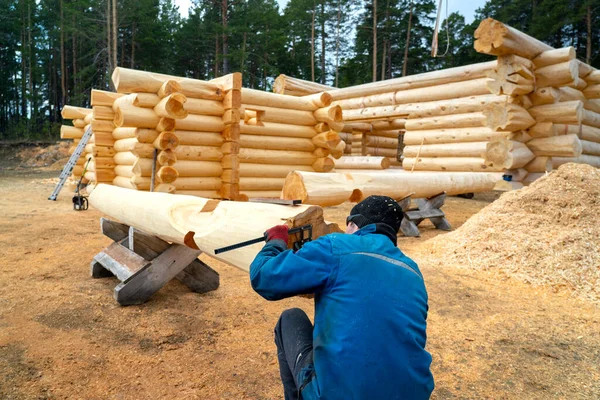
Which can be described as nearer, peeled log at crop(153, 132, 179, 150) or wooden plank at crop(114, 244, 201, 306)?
wooden plank at crop(114, 244, 201, 306)

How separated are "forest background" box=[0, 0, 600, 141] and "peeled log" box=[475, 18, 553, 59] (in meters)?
16.1

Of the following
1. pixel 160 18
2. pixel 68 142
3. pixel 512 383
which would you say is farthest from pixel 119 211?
pixel 160 18

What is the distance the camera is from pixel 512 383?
288cm

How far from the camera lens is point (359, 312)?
172 centimetres

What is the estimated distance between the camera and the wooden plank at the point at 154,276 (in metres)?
3.96

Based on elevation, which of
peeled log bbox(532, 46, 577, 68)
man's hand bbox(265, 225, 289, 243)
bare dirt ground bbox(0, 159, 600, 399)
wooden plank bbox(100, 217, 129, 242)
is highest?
peeled log bbox(532, 46, 577, 68)

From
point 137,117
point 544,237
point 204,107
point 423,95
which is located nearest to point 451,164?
point 423,95

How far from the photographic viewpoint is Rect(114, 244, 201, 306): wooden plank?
3.96 metres

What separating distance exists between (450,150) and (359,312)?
11469mm

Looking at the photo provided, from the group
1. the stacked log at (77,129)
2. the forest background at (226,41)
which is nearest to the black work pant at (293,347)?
the stacked log at (77,129)

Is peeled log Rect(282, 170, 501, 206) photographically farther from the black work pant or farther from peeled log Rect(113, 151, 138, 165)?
peeled log Rect(113, 151, 138, 165)

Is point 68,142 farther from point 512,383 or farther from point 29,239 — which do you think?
point 512,383

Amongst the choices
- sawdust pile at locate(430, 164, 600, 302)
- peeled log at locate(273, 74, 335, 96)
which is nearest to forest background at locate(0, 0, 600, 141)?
peeled log at locate(273, 74, 335, 96)

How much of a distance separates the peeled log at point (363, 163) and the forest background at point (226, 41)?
11.4m
